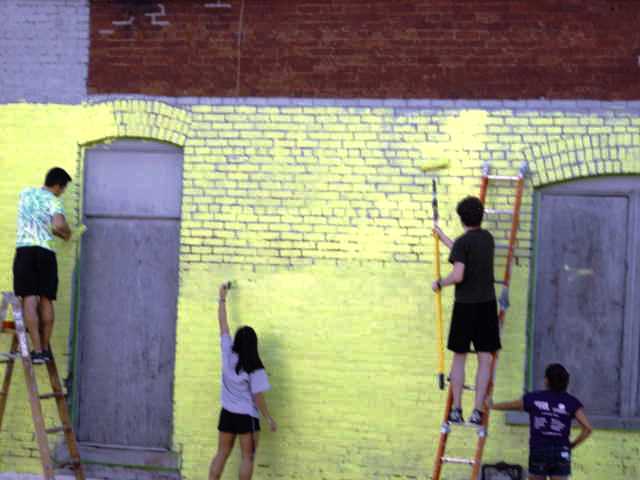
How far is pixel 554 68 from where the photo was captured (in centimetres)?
971

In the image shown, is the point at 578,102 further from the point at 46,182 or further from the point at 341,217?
the point at 46,182

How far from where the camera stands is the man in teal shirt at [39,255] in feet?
32.3

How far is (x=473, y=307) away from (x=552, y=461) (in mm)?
1283

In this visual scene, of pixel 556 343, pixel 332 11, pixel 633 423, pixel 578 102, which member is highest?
pixel 332 11

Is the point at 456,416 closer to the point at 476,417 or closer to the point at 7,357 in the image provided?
the point at 476,417

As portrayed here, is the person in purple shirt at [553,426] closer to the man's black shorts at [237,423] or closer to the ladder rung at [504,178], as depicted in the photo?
the ladder rung at [504,178]

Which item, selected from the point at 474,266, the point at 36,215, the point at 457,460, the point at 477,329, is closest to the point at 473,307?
the point at 477,329

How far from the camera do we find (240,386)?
9.43 metres

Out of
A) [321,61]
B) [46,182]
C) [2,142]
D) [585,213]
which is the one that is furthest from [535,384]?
[2,142]

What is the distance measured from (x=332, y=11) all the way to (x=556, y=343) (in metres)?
3.45

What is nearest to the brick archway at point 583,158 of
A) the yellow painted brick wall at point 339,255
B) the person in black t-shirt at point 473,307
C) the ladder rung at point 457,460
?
the yellow painted brick wall at point 339,255

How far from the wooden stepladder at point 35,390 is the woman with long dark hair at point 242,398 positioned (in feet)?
4.40

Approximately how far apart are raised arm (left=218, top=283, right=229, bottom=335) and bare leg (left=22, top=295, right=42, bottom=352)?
60.8 inches

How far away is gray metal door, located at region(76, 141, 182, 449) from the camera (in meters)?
10.5
